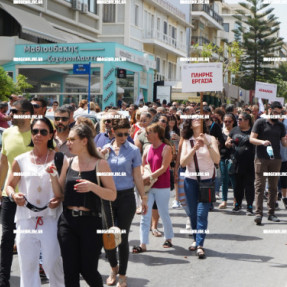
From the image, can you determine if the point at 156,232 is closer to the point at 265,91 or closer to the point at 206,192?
the point at 206,192

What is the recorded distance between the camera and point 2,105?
12.7m

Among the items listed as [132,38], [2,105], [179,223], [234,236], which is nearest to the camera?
[234,236]

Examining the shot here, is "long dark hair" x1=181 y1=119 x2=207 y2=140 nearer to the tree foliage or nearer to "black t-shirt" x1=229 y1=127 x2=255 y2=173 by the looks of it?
"black t-shirt" x1=229 y1=127 x2=255 y2=173

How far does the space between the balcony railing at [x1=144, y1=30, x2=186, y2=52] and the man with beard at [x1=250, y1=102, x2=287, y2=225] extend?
32.9 m

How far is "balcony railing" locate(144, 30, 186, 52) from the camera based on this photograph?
42.7 metres

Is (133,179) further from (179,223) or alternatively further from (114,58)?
(114,58)

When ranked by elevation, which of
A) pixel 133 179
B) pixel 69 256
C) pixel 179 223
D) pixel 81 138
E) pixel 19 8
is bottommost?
pixel 179 223

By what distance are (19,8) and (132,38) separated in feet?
37.9

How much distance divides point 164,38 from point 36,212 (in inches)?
1646

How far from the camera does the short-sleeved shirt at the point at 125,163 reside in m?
6.65

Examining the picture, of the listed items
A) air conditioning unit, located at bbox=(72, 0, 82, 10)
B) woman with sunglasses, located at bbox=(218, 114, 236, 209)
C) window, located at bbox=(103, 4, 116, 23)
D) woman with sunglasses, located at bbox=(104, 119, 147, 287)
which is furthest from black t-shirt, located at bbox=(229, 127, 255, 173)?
window, located at bbox=(103, 4, 116, 23)

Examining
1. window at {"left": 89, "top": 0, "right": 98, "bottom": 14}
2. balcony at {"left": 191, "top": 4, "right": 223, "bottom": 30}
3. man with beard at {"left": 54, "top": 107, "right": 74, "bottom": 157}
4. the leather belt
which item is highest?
balcony at {"left": 191, "top": 4, "right": 223, "bottom": 30}

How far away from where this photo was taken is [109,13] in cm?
4094

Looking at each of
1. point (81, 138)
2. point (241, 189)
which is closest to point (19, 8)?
point (241, 189)
